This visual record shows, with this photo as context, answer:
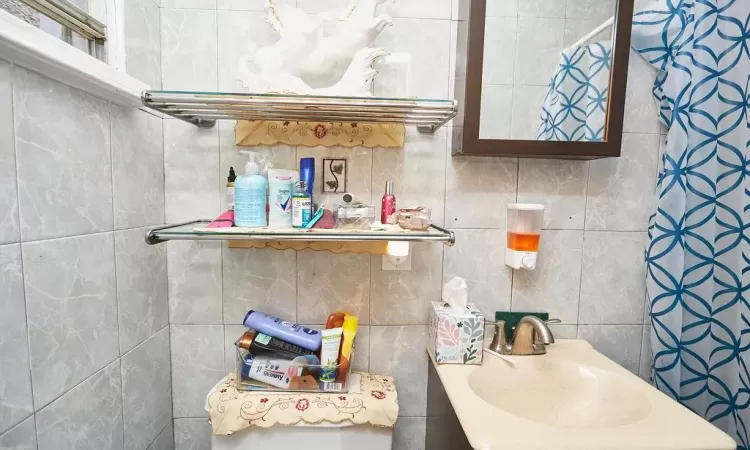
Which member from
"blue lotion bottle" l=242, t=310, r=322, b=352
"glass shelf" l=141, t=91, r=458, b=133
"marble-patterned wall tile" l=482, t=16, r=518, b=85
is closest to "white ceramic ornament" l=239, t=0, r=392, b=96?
"glass shelf" l=141, t=91, r=458, b=133

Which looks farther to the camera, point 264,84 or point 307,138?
point 307,138

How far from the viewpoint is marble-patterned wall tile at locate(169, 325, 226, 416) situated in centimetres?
104

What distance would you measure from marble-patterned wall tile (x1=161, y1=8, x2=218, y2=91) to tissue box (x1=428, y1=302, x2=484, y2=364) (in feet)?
3.03

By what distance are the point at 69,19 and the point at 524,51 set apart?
1077 millimetres

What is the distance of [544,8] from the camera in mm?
959

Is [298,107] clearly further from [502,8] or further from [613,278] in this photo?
[613,278]

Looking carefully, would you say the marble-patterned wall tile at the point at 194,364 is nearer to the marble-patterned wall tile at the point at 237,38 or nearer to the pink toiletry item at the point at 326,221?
the pink toiletry item at the point at 326,221

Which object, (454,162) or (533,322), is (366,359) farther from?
(454,162)

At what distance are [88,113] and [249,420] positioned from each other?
30.5 inches

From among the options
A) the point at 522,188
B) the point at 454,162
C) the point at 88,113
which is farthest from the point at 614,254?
the point at 88,113

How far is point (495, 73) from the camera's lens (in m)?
0.95

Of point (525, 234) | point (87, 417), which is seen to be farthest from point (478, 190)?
point (87, 417)

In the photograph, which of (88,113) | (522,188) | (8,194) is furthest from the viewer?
(522,188)

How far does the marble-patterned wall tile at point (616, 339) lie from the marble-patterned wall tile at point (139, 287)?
1.28 m
